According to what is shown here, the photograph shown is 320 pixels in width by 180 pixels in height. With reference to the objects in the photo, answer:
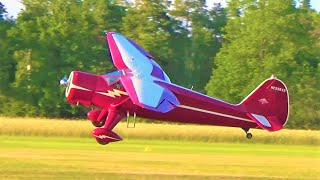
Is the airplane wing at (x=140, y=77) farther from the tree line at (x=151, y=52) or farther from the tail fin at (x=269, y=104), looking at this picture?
the tree line at (x=151, y=52)

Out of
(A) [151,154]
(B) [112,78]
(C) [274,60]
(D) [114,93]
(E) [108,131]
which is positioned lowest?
(A) [151,154]

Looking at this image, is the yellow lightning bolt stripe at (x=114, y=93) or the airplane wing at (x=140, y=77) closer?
the airplane wing at (x=140, y=77)

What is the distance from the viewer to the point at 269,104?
23656mm

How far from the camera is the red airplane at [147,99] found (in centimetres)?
2059

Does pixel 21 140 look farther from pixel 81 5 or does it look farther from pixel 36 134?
pixel 81 5

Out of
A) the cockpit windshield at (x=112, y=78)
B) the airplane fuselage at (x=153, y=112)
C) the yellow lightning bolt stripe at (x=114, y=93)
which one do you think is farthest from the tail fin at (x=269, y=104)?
the cockpit windshield at (x=112, y=78)

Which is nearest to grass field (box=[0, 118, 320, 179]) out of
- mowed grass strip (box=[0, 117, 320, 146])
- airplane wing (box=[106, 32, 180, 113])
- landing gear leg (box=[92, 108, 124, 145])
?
mowed grass strip (box=[0, 117, 320, 146])

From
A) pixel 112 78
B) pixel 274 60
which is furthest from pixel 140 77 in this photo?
pixel 274 60

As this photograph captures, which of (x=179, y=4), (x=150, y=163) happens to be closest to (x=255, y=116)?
(x=150, y=163)

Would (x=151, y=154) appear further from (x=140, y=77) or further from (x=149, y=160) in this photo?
(x=140, y=77)

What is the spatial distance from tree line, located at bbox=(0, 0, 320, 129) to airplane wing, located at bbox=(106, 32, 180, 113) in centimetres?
2452

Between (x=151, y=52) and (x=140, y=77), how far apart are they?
34.5m

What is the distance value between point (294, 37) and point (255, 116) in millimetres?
30736

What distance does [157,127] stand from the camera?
37125 millimetres
